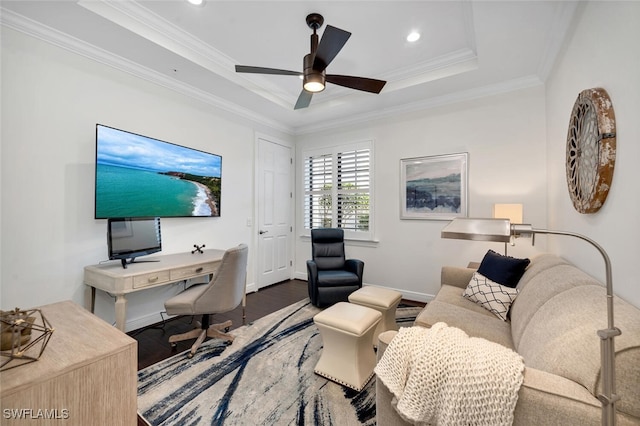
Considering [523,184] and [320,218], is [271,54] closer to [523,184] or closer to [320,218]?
[320,218]

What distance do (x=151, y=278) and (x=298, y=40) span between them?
2612 mm

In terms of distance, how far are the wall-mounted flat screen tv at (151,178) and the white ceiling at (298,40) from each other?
2.51ft

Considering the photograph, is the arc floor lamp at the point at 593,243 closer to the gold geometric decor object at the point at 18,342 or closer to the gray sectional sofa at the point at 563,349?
the gray sectional sofa at the point at 563,349

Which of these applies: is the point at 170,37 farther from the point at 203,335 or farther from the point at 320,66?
the point at 203,335

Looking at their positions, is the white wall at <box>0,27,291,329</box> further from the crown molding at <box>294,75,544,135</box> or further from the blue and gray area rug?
the crown molding at <box>294,75,544,135</box>

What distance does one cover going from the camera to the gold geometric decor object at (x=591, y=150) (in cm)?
141

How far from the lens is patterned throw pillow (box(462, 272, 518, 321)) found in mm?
2084

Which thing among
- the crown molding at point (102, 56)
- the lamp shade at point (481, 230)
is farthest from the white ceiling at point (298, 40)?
the lamp shade at point (481, 230)

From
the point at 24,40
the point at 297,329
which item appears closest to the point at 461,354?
the point at 297,329

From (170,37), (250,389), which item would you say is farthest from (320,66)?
(250,389)

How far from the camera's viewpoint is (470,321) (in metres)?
1.89

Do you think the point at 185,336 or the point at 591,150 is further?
the point at 185,336

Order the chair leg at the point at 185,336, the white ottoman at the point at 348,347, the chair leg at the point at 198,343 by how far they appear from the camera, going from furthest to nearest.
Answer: the chair leg at the point at 185,336 → the chair leg at the point at 198,343 → the white ottoman at the point at 348,347

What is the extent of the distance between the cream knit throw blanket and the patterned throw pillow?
131cm
